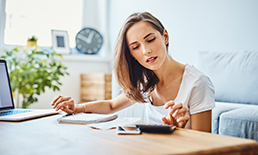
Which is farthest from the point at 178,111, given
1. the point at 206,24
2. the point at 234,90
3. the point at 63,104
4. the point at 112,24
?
the point at 112,24

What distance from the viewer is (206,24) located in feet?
9.00

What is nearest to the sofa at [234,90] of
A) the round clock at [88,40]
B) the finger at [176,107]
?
the finger at [176,107]

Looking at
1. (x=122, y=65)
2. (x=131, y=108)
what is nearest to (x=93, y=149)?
(x=122, y=65)

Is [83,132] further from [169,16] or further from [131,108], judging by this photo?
[169,16]

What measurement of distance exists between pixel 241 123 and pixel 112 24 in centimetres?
263

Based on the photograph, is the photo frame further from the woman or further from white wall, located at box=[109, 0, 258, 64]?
the woman

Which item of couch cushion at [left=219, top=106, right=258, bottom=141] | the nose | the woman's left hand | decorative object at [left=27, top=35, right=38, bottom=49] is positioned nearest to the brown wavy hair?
the nose

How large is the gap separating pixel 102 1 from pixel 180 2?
130 centimetres

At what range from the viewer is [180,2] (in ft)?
9.84

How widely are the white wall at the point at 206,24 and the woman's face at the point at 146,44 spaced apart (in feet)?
3.08

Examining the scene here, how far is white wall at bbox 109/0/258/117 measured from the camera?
2410mm

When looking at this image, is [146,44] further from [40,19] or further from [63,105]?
[40,19]

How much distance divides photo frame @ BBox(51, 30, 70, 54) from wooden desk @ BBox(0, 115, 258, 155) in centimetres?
278

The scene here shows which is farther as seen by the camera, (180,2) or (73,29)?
(73,29)
